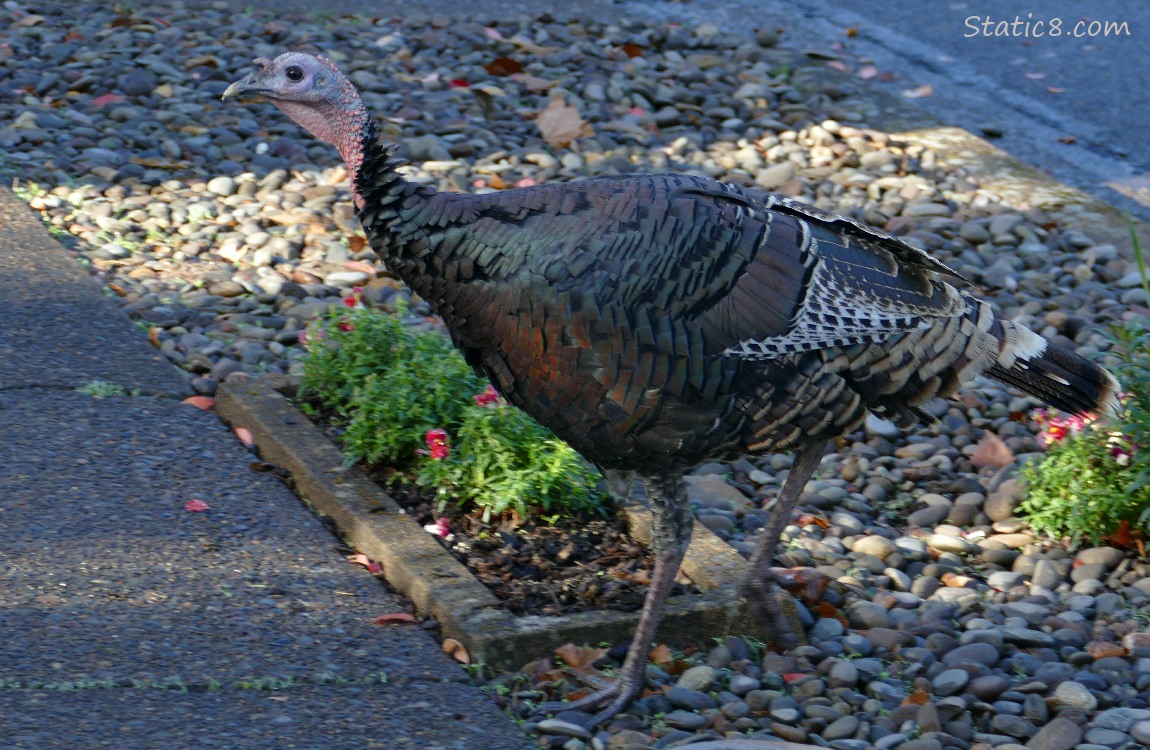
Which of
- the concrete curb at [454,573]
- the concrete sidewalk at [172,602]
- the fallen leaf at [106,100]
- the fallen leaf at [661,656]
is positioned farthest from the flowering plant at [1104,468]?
the fallen leaf at [106,100]

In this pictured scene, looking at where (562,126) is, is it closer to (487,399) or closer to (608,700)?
(487,399)

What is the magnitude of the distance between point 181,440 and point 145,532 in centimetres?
59

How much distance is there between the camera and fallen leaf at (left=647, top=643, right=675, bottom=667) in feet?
11.8

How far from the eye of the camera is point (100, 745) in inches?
115

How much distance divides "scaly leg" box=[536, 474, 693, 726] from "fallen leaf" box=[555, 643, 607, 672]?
0.09 meters

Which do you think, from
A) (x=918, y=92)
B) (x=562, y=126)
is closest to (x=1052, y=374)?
(x=562, y=126)

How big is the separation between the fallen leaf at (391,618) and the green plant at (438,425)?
0.45m

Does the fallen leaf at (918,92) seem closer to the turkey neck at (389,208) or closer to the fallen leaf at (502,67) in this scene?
the fallen leaf at (502,67)

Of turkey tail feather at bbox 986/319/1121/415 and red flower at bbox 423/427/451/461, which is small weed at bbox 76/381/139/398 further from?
turkey tail feather at bbox 986/319/1121/415

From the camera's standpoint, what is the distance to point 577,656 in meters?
3.48

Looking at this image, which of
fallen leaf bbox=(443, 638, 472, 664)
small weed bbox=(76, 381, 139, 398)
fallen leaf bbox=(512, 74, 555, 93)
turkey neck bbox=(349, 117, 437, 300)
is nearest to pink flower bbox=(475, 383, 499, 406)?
turkey neck bbox=(349, 117, 437, 300)

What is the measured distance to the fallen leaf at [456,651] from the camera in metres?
3.43

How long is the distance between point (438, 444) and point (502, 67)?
14.3 ft

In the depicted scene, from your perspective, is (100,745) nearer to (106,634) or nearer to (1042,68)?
(106,634)
